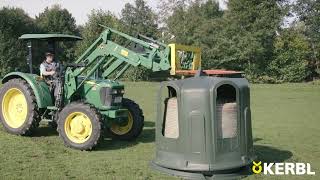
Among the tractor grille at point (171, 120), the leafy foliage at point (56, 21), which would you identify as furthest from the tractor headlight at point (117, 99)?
the leafy foliage at point (56, 21)

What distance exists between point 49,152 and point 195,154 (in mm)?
3547

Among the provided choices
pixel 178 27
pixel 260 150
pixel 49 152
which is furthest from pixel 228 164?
pixel 178 27

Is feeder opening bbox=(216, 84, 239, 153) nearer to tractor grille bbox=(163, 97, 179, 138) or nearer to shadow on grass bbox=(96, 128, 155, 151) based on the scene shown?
tractor grille bbox=(163, 97, 179, 138)

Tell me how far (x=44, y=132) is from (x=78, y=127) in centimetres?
249

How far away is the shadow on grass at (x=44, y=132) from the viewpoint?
40.2 ft

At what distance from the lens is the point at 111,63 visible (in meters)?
12.0

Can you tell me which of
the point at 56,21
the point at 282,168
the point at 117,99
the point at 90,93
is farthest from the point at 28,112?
the point at 56,21

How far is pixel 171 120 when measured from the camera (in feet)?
26.9

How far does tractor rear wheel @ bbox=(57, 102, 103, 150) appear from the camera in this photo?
401 inches

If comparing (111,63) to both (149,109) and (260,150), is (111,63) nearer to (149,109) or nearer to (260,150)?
(260,150)

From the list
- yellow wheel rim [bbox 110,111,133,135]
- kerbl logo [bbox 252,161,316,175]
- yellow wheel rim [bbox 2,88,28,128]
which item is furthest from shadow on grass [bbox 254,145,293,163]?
yellow wheel rim [bbox 2,88,28,128]

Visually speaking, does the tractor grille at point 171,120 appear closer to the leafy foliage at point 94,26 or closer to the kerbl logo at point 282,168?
the kerbl logo at point 282,168

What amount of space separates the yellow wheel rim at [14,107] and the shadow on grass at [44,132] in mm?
487

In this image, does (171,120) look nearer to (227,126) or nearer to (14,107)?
(227,126)
